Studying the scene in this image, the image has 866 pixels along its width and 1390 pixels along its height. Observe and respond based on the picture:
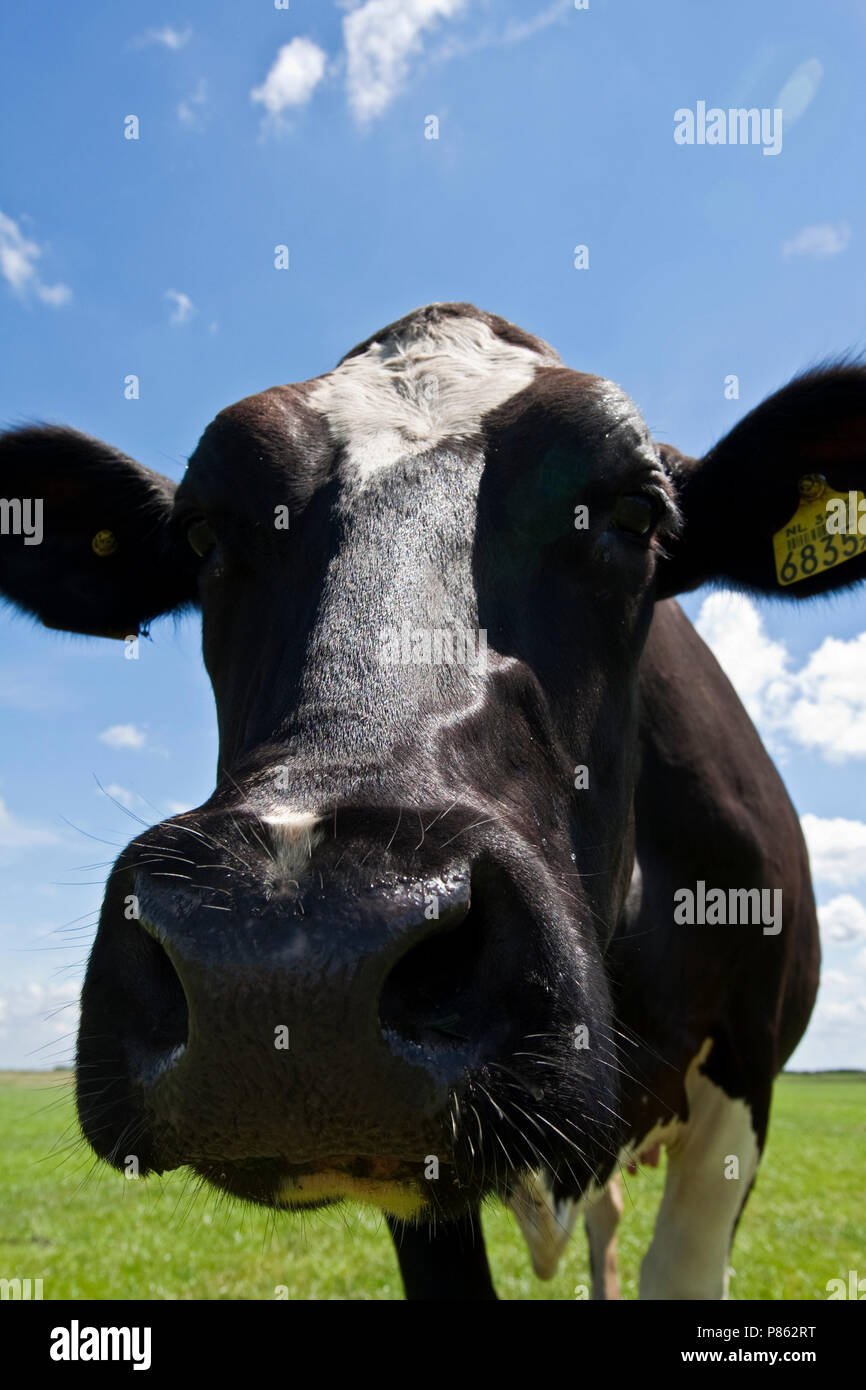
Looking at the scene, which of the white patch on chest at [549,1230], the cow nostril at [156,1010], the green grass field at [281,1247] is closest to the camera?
the cow nostril at [156,1010]

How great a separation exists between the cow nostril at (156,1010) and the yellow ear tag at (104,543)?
299 centimetres

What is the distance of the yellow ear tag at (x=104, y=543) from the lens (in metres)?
4.75

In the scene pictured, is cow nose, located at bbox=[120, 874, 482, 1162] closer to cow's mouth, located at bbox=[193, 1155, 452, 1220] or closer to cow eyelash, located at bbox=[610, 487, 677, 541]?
cow's mouth, located at bbox=[193, 1155, 452, 1220]

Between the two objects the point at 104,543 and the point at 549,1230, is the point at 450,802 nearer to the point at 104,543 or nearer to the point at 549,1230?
the point at 104,543

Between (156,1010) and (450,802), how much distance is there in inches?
25.9

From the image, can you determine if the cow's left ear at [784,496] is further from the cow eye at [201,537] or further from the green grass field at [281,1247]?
the green grass field at [281,1247]

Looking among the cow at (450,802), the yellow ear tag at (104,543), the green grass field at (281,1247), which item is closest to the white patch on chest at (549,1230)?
the cow at (450,802)

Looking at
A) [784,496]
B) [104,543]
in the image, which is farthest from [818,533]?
[104,543]

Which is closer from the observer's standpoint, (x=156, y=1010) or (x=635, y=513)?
(x=156, y=1010)

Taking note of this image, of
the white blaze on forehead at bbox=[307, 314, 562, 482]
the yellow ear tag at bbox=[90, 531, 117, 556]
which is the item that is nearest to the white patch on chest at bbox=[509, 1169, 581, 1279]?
the white blaze on forehead at bbox=[307, 314, 562, 482]

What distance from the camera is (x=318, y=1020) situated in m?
1.77

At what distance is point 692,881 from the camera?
4.77 m
